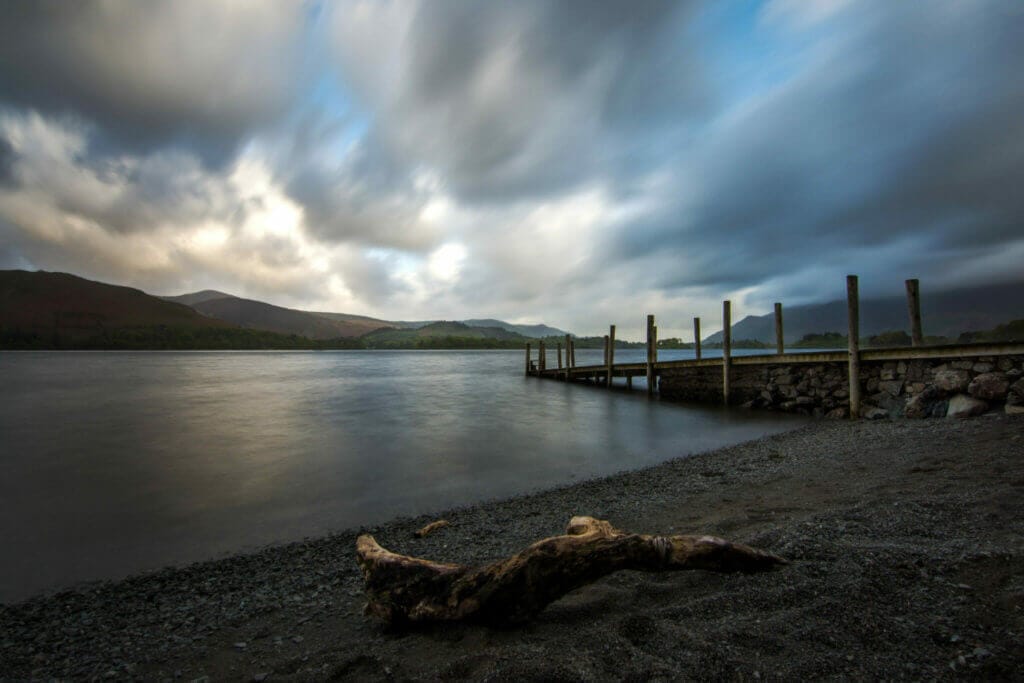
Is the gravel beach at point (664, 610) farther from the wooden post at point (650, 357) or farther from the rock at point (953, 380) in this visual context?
the wooden post at point (650, 357)

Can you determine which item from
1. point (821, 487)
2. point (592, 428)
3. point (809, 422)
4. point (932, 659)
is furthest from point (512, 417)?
point (932, 659)

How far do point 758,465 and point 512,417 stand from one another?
12271 millimetres

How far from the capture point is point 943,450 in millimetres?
8430

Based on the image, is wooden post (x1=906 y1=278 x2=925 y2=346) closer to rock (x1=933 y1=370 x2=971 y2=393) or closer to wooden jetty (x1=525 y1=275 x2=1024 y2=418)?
wooden jetty (x1=525 y1=275 x2=1024 y2=418)

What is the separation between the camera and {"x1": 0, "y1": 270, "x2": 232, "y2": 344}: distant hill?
130 meters

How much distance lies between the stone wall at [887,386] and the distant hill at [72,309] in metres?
173

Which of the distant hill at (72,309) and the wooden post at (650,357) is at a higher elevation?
the distant hill at (72,309)

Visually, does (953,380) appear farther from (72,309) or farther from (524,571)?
(72,309)

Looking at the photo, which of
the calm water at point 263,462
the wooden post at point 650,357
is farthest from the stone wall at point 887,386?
the wooden post at point 650,357

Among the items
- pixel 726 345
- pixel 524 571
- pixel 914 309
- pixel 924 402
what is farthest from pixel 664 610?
pixel 726 345

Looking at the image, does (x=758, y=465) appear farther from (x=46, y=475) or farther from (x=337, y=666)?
(x=46, y=475)

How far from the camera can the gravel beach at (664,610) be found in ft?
9.05

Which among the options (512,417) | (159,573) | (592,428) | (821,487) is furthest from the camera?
(512,417)

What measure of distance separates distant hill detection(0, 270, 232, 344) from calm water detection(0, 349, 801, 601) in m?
146
